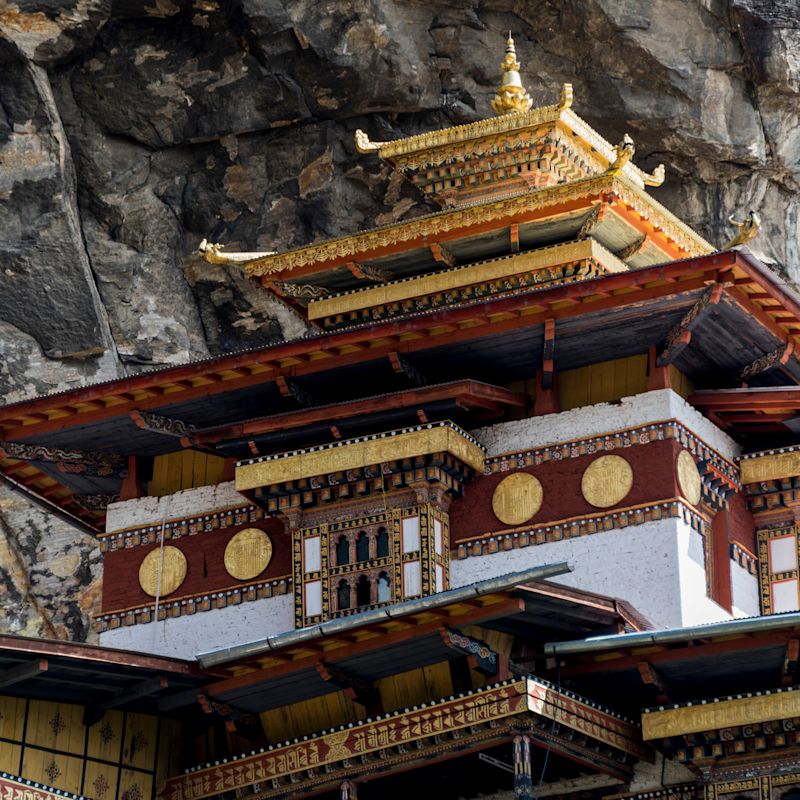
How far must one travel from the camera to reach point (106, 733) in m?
25.7

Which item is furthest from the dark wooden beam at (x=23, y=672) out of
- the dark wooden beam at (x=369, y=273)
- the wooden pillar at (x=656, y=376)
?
the dark wooden beam at (x=369, y=273)

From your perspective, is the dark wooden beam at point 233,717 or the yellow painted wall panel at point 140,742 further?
the yellow painted wall panel at point 140,742

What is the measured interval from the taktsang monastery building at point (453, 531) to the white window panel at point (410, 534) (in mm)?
40

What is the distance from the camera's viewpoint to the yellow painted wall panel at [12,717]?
24625mm

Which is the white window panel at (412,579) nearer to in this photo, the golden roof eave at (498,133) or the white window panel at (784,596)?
the white window panel at (784,596)

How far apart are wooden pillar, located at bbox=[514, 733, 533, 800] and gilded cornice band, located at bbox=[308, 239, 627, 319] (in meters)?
8.23

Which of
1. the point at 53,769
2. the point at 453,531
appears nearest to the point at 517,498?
the point at 453,531

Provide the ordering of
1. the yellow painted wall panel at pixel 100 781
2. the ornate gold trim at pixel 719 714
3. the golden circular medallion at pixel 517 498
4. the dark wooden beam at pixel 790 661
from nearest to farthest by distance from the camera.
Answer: the dark wooden beam at pixel 790 661 < the ornate gold trim at pixel 719 714 < the yellow painted wall panel at pixel 100 781 < the golden circular medallion at pixel 517 498

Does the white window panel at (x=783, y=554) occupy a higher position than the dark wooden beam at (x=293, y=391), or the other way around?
the dark wooden beam at (x=293, y=391)

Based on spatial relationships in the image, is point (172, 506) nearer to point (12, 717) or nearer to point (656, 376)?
point (12, 717)

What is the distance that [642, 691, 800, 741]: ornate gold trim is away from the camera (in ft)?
76.3

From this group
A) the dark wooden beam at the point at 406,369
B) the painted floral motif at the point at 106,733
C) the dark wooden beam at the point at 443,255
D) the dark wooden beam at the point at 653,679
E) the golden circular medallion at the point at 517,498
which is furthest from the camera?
the dark wooden beam at the point at 443,255

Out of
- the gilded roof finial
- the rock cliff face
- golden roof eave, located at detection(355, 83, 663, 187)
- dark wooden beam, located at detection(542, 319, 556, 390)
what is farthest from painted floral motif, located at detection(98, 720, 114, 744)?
the rock cliff face

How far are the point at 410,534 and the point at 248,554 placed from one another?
2401mm
